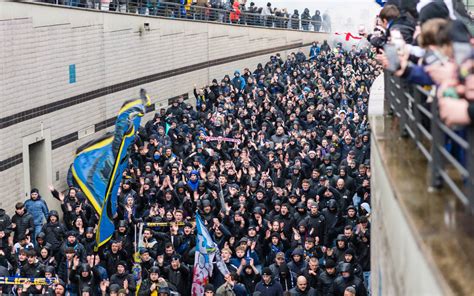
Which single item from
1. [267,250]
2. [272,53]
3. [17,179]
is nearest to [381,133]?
[267,250]

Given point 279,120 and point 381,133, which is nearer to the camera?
point 381,133

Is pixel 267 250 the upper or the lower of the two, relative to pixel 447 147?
lower

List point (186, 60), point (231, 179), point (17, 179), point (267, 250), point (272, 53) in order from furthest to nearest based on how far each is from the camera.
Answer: point (272, 53) < point (186, 60) < point (17, 179) < point (231, 179) < point (267, 250)

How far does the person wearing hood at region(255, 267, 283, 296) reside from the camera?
13.8 m

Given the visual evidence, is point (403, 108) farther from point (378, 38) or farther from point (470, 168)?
point (470, 168)

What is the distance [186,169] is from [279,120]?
4.04 metres

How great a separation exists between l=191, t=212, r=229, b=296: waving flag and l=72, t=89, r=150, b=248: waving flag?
140 centimetres

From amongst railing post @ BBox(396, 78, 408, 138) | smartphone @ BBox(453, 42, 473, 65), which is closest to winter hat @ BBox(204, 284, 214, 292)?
railing post @ BBox(396, 78, 408, 138)

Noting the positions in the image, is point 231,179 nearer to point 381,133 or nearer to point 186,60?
point 381,133

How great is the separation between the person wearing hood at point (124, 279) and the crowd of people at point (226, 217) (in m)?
0.01

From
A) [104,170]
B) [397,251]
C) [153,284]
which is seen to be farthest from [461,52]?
[104,170]

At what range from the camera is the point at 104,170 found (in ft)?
51.5

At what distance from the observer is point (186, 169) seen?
19781 mm

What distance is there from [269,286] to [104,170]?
3373 millimetres
